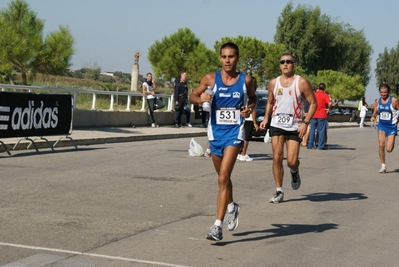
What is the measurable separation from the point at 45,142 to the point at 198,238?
11194 millimetres

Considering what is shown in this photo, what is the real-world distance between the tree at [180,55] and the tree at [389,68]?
55587mm

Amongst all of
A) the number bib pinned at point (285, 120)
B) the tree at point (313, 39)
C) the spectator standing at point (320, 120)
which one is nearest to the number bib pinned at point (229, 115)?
the number bib pinned at point (285, 120)

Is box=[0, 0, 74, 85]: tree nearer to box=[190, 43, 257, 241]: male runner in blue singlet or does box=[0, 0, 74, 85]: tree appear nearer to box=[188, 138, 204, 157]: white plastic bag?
box=[188, 138, 204, 157]: white plastic bag

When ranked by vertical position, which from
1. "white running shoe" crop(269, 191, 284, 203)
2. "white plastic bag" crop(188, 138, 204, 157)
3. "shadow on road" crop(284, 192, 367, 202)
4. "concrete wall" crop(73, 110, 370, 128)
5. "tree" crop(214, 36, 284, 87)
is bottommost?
"shadow on road" crop(284, 192, 367, 202)

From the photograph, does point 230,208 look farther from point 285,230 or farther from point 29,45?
point 29,45

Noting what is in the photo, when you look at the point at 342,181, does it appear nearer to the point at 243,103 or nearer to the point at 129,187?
the point at 129,187

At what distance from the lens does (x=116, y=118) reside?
26.5 meters

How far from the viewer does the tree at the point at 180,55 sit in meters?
52.2

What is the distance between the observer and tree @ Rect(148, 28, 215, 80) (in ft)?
171

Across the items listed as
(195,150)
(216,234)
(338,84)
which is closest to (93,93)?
(195,150)

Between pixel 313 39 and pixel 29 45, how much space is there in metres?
52.1

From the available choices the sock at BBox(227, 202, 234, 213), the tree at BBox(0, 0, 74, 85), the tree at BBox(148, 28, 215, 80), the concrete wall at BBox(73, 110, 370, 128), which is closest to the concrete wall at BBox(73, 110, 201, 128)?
the concrete wall at BBox(73, 110, 370, 128)

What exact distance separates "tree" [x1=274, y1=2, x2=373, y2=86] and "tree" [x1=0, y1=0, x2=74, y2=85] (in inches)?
A: 1943

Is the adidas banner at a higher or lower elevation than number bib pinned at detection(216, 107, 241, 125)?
lower
